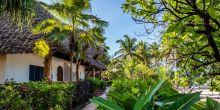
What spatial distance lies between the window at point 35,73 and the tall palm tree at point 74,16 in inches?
71.5

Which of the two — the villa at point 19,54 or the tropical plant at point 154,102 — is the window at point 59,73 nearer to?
the villa at point 19,54

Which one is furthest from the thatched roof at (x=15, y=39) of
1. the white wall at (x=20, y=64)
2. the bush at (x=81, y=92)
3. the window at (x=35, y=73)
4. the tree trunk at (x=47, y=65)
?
the bush at (x=81, y=92)

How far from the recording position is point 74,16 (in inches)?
685

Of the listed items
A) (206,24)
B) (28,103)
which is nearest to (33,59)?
(28,103)

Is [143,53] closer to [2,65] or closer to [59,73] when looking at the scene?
[59,73]

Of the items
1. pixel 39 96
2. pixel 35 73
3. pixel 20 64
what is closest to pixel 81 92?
pixel 35 73

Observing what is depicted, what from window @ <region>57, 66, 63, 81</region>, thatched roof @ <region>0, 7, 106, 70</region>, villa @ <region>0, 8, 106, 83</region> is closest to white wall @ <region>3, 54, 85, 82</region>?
villa @ <region>0, 8, 106, 83</region>

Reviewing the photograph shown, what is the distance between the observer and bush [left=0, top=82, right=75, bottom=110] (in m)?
7.62

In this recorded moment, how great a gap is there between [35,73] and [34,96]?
718 cm

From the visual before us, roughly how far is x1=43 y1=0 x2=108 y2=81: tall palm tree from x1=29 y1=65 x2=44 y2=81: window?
1816 millimetres

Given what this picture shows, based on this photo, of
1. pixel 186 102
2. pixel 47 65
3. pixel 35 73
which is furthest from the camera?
pixel 35 73

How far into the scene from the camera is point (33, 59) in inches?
666

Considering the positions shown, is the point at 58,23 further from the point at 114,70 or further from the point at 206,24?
the point at 114,70

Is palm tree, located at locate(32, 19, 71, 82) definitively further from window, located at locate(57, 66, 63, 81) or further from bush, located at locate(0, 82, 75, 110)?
window, located at locate(57, 66, 63, 81)
